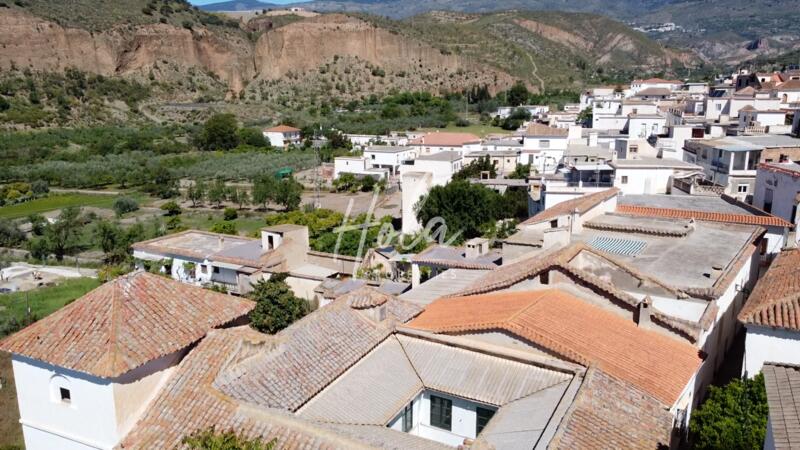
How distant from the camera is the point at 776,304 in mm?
11133

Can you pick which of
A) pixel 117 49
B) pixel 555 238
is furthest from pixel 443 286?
pixel 117 49

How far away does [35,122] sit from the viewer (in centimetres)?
7975

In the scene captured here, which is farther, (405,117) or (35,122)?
(405,117)

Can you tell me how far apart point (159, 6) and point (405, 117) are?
58.3 m

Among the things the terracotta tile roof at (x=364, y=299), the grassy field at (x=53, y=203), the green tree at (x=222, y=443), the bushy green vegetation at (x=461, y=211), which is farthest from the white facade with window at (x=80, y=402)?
the grassy field at (x=53, y=203)

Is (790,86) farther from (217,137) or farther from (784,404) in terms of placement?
(217,137)

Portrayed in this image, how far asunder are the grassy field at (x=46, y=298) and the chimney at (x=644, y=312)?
2283cm

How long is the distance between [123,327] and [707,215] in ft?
56.2

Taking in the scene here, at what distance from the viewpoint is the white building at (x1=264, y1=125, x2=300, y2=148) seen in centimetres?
8206

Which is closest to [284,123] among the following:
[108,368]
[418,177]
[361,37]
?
[361,37]

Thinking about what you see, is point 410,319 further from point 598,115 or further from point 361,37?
point 361,37

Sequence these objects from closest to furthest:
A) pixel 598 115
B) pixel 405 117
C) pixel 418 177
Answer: pixel 418 177 < pixel 598 115 < pixel 405 117

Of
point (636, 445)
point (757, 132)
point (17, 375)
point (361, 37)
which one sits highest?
point (361, 37)

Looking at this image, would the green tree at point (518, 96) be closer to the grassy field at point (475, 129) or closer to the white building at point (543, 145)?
the grassy field at point (475, 129)
